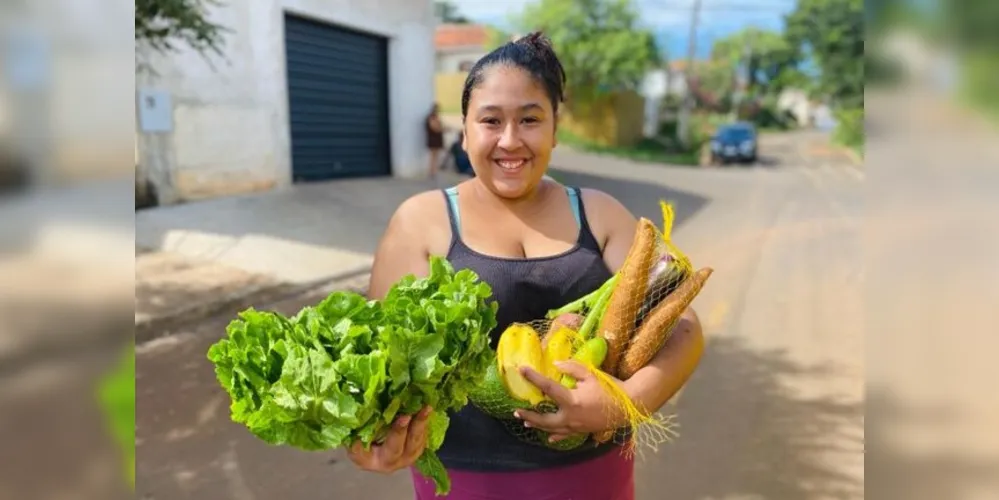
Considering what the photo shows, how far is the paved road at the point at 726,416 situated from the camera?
144 inches

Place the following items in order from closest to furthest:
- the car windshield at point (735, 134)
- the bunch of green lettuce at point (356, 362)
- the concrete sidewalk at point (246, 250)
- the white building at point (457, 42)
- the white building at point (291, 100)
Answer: the bunch of green lettuce at point (356, 362) < the concrete sidewalk at point (246, 250) < the white building at point (291, 100) < the car windshield at point (735, 134) < the white building at point (457, 42)

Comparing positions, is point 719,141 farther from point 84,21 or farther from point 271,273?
point 84,21

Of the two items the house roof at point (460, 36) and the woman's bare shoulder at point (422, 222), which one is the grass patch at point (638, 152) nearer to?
the house roof at point (460, 36)

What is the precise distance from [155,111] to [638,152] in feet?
48.9

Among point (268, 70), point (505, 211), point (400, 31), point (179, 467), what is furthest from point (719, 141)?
point (505, 211)

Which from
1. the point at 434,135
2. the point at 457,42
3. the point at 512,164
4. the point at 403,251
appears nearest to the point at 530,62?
the point at 512,164

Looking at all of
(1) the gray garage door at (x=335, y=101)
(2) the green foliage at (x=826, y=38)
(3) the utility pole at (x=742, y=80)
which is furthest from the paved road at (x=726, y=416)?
(3) the utility pole at (x=742, y=80)

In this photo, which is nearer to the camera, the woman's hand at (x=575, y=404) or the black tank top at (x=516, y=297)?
the woman's hand at (x=575, y=404)

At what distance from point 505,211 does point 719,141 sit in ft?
64.8

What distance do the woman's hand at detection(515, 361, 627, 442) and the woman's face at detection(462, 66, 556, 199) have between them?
39cm

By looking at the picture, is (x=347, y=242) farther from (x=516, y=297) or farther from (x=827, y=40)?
(x=827, y=40)

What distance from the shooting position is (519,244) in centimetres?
149

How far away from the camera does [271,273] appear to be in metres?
7.02

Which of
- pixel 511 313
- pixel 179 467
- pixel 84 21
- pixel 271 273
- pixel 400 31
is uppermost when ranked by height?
pixel 400 31
